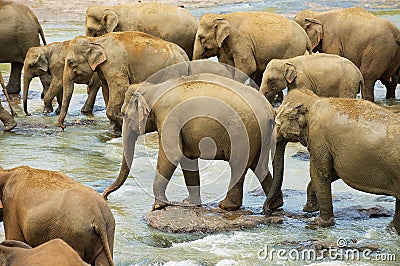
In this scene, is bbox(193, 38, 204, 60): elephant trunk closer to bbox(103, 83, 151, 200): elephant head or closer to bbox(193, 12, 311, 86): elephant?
bbox(193, 12, 311, 86): elephant

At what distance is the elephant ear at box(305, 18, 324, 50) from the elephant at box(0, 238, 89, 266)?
36.6 feet

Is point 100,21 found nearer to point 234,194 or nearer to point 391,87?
point 391,87

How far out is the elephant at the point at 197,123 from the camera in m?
9.11

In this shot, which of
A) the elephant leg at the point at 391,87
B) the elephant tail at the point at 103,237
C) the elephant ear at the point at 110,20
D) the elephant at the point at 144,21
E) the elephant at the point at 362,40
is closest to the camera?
the elephant tail at the point at 103,237

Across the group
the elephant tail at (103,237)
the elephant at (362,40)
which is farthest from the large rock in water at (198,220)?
the elephant at (362,40)

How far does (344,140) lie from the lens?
27.3 feet

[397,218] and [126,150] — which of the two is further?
[126,150]

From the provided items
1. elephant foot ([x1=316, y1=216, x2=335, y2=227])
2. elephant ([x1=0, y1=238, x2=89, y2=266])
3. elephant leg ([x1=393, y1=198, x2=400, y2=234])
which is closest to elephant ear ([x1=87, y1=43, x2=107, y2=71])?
elephant foot ([x1=316, y1=216, x2=335, y2=227])

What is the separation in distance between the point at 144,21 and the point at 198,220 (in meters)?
7.22

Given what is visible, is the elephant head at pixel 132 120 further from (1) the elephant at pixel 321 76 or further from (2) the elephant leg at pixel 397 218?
(1) the elephant at pixel 321 76

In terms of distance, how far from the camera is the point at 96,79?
48.3ft

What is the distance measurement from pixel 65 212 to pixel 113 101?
6491 millimetres

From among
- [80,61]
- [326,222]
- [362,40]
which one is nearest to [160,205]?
[326,222]

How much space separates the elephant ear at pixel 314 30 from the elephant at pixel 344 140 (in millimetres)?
7262
